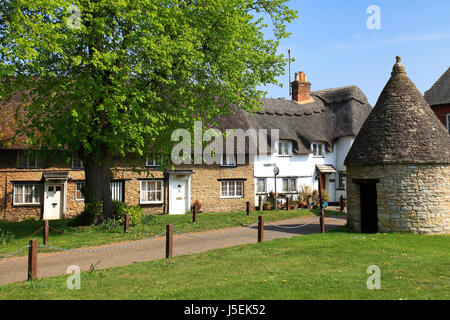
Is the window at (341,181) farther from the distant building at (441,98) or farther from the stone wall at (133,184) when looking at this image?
the stone wall at (133,184)

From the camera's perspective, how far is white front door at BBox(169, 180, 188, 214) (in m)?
25.3

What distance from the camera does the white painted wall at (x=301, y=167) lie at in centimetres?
2849

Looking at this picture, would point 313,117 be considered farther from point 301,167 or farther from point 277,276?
point 277,276

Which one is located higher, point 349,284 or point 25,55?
point 25,55

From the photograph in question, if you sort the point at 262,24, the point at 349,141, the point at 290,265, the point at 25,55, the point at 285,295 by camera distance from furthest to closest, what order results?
the point at 349,141
the point at 262,24
the point at 25,55
the point at 290,265
the point at 285,295

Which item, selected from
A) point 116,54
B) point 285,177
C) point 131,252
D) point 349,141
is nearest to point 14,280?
point 131,252

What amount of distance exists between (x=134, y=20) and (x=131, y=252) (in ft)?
29.5

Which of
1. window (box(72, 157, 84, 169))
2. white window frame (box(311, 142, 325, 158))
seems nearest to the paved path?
window (box(72, 157, 84, 169))

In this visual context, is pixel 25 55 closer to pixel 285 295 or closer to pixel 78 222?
pixel 78 222

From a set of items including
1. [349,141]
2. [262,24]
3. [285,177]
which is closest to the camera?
[262,24]

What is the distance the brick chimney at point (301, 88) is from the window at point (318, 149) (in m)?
5.41

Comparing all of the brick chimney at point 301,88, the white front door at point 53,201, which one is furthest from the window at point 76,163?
the brick chimney at point 301,88

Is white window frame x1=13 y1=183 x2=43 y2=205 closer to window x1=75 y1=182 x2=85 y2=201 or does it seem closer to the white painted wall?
window x1=75 y1=182 x2=85 y2=201

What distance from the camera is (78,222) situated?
17656 mm
